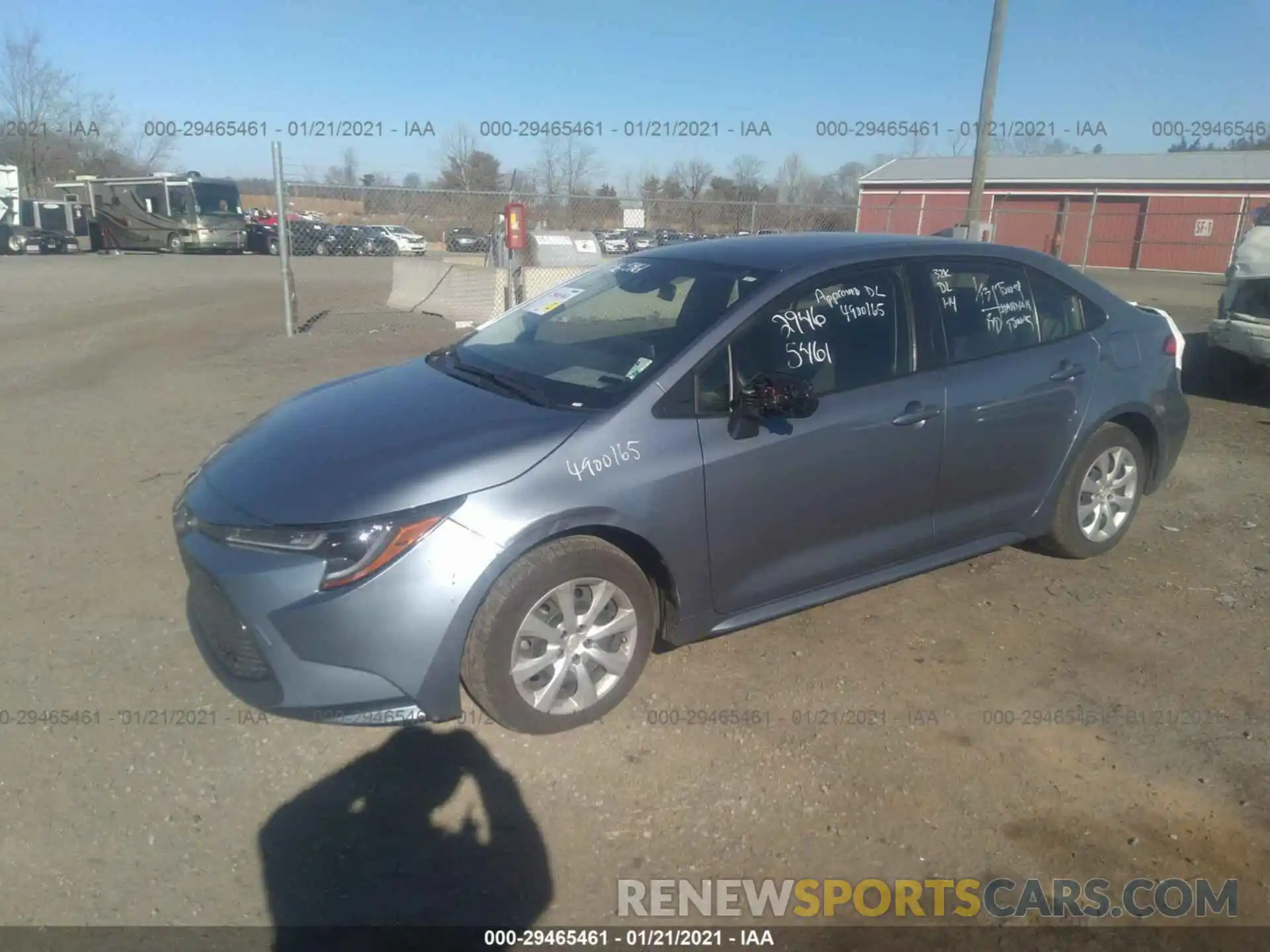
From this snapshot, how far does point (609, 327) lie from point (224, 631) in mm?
2042

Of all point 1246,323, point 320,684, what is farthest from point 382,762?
point 1246,323

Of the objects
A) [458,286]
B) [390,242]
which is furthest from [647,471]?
[390,242]

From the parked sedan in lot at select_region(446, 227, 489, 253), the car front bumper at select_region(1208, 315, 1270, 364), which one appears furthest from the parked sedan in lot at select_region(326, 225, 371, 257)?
the car front bumper at select_region(1208, 315, 1270, 364)

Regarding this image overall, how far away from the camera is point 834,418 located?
3.67 metres

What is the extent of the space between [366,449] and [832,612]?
2299 millimetres

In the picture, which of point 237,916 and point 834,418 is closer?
point 237,916

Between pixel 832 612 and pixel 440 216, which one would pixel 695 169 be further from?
pixel 832 612

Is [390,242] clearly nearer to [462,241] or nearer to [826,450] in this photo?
[462,241]

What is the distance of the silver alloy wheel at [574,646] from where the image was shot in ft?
10.4

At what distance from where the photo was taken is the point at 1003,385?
13.6 ft

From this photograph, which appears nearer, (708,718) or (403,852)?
(403,852)

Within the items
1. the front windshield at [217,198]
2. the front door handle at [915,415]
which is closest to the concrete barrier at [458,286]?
the front door handle at [915,415]

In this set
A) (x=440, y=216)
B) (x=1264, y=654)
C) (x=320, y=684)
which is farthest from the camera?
(x=440, y=216)

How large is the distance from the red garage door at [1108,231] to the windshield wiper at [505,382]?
110ft
